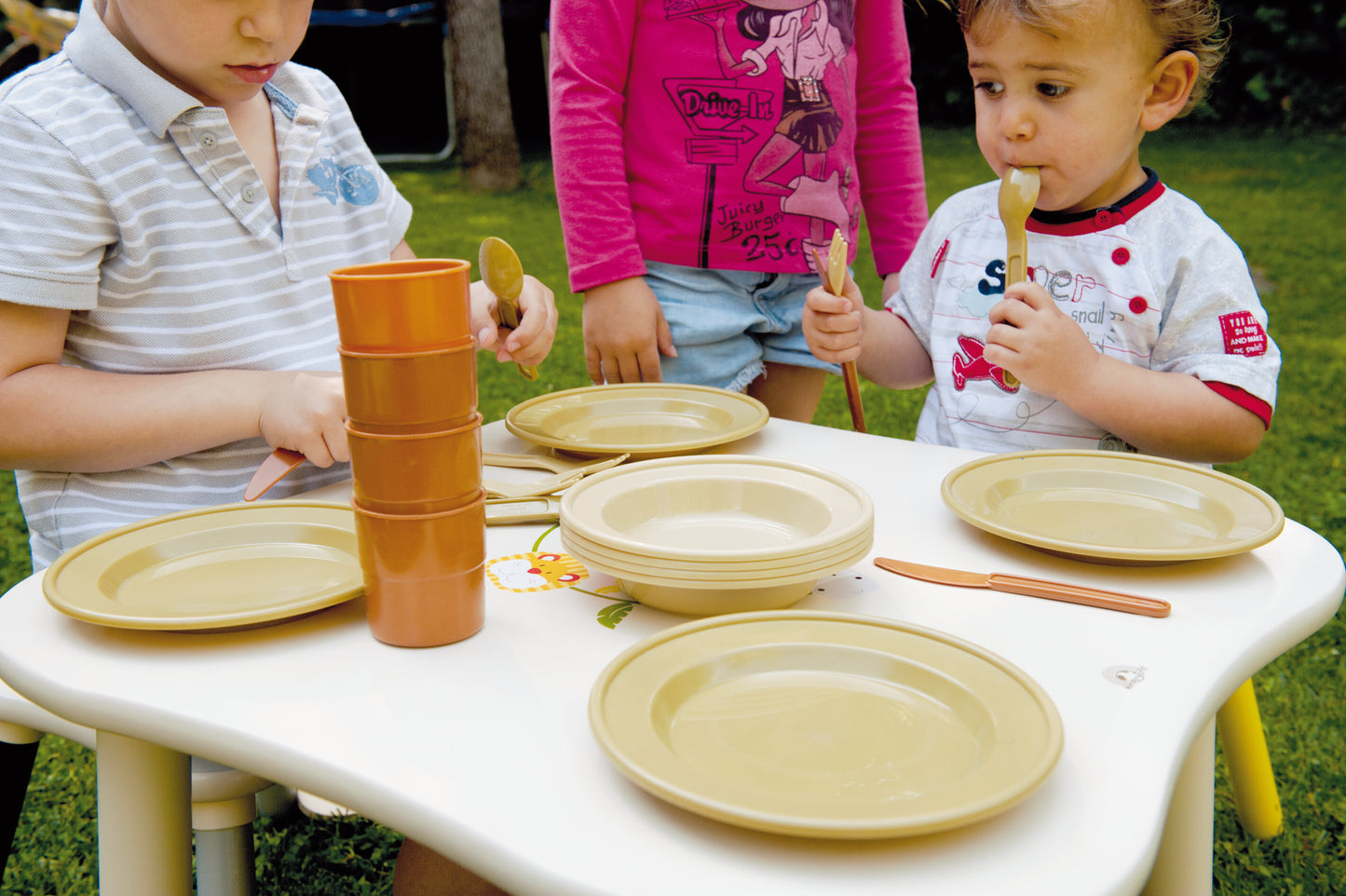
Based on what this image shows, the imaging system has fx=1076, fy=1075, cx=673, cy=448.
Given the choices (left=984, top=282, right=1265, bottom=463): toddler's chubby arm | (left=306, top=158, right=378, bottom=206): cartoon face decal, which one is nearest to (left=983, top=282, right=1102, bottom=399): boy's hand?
(left=984, top=282, right=1265, bottom=463): toddler's chubby arm

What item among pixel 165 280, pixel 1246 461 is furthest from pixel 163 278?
pixel 1246 461

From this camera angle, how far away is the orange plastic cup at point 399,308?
2.23 feet

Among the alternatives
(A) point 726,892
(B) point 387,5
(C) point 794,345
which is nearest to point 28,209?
(A) point 726,892

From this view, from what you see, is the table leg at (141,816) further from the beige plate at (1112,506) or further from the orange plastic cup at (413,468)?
the beige plate at (1112,506)

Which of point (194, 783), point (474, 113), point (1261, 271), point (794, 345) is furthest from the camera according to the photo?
point (474, 113)

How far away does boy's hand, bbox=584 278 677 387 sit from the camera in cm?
171

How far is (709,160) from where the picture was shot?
1.79 m

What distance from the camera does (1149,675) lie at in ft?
2.45

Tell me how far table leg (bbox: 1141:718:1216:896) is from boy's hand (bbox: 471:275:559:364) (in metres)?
0.82

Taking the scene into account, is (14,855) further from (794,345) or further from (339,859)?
(794,345)

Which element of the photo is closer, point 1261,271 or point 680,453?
point 680,453

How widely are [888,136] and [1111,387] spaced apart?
0.86m

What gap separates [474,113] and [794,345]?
7156 millimetres

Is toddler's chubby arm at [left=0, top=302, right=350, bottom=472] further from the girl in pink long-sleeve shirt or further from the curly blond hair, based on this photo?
the curly blond hair
